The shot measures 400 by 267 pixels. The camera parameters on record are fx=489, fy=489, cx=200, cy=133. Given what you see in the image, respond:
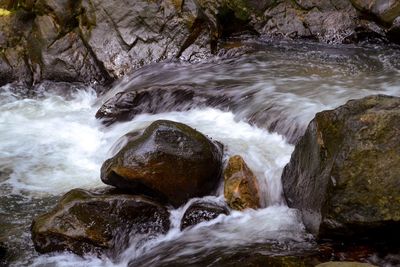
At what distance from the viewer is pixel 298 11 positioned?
11289 millimetres

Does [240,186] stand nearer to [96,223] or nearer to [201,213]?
[201,213]

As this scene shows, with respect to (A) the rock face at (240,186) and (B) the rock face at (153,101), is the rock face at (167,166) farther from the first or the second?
(B) the rock face at (153,101)

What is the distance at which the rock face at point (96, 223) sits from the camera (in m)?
4.95

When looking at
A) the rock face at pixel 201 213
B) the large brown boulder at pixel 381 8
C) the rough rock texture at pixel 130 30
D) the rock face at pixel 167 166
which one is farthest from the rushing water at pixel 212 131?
the large brown boulder at pixel 381 8

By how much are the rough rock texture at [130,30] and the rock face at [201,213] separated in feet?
16.6

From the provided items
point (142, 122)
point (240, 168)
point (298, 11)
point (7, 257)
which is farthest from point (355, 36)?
point (7, 257)

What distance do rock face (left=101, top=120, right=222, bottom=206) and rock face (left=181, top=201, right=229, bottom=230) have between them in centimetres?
17

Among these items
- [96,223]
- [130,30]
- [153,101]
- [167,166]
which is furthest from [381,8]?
[96,223]

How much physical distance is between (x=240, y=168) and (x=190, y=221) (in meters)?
0.88

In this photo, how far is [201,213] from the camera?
5379mm

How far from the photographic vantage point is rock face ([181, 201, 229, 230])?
532 centimetres

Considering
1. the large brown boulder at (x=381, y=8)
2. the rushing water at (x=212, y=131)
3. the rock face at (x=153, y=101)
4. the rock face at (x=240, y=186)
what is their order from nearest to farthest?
the rushing water at (x=212, y=131), the rock face at (x=240, y=186), the rock face at (x=153, y=101), the large brown boulder at (x=381, y=8)

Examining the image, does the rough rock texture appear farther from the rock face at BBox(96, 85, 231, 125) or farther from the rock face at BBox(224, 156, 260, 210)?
the rock face at BBox(224, 156, 260, 210)

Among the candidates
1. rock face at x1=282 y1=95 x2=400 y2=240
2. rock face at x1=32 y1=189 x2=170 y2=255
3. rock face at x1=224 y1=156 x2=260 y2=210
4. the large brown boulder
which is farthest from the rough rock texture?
rock face at x1=282 y1=95 x2=400 y2=240
